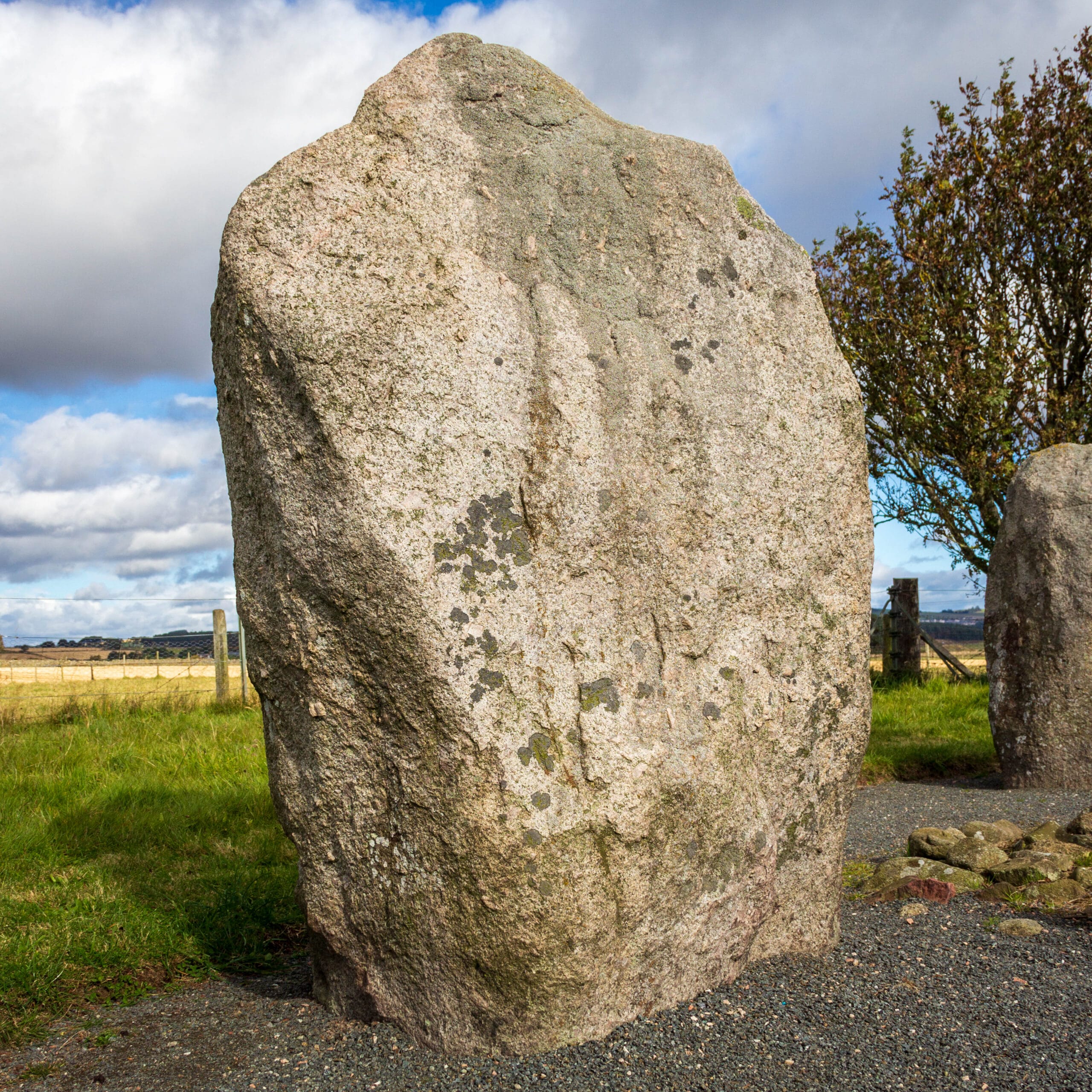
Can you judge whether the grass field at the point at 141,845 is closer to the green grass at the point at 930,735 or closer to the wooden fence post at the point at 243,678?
the green grass at the point at 930,735

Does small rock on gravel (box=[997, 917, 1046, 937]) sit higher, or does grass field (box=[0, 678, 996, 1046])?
grass field (box=[0, 678, 996, 1046])

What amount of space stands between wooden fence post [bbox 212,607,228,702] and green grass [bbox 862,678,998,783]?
23.6 ft

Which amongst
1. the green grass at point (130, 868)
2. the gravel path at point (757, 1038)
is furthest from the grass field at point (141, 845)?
the gravel path at point (757, 1038)

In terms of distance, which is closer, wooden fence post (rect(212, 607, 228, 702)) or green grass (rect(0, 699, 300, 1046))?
green grass (rect(0, 699, 300, 1046))

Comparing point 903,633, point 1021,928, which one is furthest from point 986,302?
point 1021,928

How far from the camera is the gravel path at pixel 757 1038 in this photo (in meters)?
2.94

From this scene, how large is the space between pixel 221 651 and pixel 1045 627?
886 cm

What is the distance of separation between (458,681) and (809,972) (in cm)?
182

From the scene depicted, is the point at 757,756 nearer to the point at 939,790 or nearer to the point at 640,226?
the point at 640,226

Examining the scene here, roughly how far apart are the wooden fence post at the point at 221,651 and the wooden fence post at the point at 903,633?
9.28m

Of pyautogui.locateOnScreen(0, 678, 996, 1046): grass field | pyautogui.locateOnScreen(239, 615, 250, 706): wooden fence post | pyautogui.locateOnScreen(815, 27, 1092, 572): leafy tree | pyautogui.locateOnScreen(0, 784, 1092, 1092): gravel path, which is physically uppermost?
pyautogui.locateOnScreen(815, 27, 1092, 572): leafy tree

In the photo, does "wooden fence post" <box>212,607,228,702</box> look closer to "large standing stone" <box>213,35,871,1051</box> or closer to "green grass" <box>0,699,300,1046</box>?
"green grass" <box>0,699,300,1046</box>

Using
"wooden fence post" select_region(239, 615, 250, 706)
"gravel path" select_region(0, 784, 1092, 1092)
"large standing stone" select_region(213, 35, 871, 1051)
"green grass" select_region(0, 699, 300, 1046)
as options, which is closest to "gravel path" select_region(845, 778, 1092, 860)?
"gravel path" select_region(0, 784, 1092, 1092)

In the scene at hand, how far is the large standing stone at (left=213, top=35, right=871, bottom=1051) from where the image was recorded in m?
3.01
